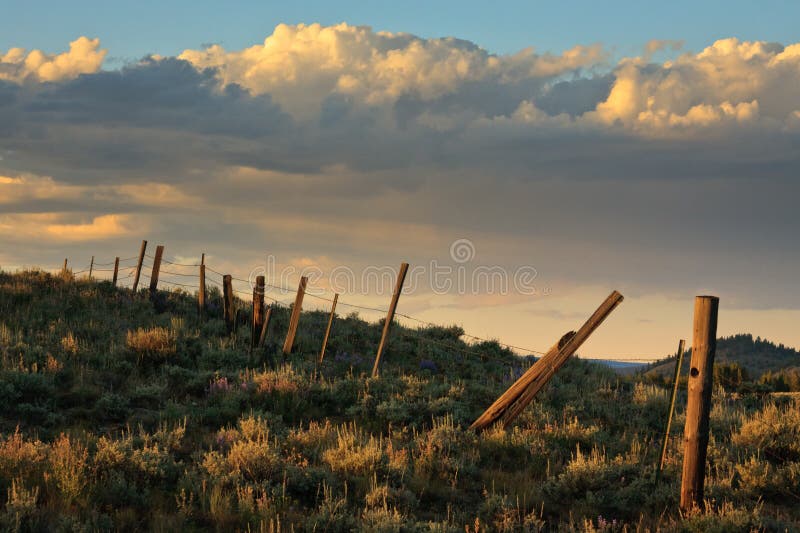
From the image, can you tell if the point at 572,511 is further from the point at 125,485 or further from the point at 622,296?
the point at 125,485

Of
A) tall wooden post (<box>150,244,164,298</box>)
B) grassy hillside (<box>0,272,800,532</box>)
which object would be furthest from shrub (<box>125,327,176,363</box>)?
tall wooden post (<box>150,244,164,298</box>)

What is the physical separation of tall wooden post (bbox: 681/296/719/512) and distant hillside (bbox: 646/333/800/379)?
4776 centimetres

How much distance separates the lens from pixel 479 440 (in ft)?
40.2

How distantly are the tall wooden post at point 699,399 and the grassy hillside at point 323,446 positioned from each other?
40cm

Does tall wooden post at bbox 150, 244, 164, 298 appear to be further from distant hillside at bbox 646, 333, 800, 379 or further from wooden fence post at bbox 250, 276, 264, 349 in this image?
distant hillside at bbox 646, 333, 800, 379

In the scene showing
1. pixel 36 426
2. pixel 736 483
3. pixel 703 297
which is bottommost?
pixel 36 426

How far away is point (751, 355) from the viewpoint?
65375mm

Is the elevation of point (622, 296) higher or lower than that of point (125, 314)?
higher

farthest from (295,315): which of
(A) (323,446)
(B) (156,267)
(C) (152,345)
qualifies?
(B) (156,267)

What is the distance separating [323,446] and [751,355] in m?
64.0

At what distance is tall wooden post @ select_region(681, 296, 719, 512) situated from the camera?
30.1 feet

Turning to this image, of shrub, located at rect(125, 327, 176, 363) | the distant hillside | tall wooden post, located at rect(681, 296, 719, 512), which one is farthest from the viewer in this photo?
the distant hillside

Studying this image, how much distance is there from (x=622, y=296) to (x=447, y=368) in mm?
9856

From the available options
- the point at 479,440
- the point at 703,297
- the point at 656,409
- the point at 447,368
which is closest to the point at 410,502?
the point at 479,440
